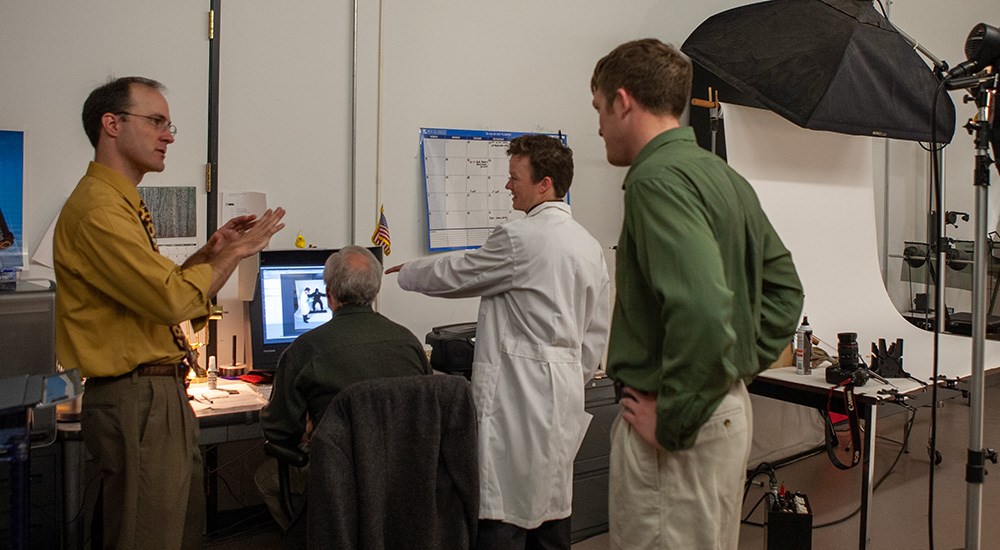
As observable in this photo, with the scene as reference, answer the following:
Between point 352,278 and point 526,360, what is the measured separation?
0.59m

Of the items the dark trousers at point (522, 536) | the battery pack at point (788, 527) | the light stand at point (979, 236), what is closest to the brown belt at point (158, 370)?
the dark trousers at point (522, 536)

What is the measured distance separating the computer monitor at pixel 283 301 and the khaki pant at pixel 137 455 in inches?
45.0

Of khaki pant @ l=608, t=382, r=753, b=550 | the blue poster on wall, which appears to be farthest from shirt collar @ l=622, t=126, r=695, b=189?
the blue poster on wall

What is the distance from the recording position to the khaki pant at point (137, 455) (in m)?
2.02

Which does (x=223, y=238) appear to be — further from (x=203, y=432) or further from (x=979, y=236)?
(x=979, y=236)

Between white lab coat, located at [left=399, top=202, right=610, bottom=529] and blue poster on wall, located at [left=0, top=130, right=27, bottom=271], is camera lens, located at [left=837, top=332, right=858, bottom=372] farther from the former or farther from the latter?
blue poster on wall, located at [left=0, top=130, right=27, bottom=271]

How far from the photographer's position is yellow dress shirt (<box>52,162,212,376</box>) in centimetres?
196

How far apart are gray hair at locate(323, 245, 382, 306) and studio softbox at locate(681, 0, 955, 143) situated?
2.02 meters

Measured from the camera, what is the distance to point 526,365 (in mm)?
2543

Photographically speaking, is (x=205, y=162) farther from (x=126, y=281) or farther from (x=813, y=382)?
(x=813, y=382)

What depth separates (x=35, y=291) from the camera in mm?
2123

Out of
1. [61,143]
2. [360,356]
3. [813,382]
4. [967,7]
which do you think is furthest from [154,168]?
[967,7]

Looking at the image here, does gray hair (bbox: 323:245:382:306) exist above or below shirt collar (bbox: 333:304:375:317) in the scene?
above

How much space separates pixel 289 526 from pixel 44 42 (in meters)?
1.87
